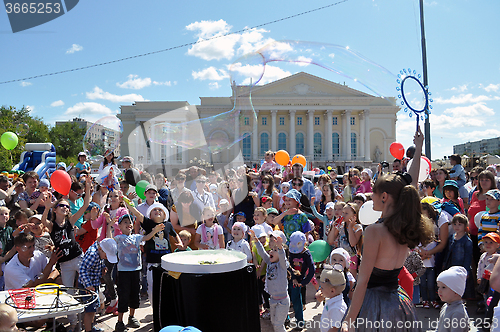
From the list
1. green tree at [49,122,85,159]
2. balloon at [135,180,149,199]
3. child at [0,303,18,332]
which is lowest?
child at [0,303,18,332]

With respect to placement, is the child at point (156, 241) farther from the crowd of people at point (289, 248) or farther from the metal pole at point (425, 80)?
the metal pole at point (425, 80)

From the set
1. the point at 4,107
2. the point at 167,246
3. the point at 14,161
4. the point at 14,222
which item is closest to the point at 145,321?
the point at 167,246

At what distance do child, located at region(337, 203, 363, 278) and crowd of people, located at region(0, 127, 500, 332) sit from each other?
0.02 meters

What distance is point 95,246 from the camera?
4.64 metres

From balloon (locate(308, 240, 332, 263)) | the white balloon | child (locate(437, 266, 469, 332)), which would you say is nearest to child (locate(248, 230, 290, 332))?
balloon (locate(308, 240, 332, 263))

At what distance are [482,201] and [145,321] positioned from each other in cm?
566

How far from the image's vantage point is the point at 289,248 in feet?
15.2

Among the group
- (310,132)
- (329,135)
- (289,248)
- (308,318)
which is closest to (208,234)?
(289,248)

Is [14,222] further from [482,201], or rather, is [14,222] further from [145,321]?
[482,201]

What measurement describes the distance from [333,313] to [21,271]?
3.83 metres

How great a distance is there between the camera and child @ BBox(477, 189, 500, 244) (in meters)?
4.98

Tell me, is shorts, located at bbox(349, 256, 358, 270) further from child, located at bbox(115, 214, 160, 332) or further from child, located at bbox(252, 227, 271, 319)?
child, located at bbox(115, 214, 160, 332)

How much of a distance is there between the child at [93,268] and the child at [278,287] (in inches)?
79.3

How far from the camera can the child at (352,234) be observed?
4699mm
